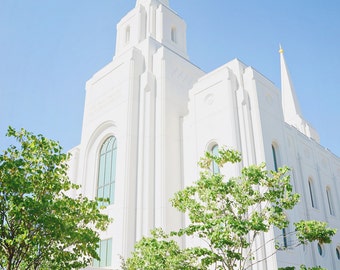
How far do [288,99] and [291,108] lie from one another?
1.29m

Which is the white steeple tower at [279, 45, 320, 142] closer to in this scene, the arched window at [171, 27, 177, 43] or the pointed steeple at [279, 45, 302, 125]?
the pointed steeple at [279, 45, 302, 125]

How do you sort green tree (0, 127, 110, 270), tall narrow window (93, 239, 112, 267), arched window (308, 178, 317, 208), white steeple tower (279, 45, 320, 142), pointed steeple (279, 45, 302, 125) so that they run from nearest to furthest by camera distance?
1. green tree (0, 127, 110, 270)
2. tall narrow window (93, 239, 112, 267)
3. arched window (308, 178, 317, 208)
4. white steeple tower (279, 45, 320, 142)
5. pointed steeple (279, 45, 302, 125)

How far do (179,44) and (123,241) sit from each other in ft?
50.9

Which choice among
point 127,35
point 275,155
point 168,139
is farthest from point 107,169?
point 127,35

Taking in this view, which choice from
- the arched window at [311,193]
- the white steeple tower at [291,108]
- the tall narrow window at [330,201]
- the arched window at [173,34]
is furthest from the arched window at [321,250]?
the arched window at [173,34]

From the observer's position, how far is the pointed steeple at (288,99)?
35247mm

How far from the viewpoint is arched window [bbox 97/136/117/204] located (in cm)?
2156

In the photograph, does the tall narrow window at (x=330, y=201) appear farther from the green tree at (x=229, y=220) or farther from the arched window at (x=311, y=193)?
the green tree at (x=229, y=220)

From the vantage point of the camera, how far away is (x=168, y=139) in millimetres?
20703

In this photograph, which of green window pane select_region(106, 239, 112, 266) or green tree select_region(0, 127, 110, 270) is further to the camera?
green window pane select_region(106, 239, 112, 266)

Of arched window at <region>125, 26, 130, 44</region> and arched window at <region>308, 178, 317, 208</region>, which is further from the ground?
arched window at <region>125, 26, 130, 44</region>

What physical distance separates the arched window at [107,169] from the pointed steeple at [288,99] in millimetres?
19169

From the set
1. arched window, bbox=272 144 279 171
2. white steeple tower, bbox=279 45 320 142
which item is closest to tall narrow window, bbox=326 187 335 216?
white steeple tower, bbox=279 45 320 142

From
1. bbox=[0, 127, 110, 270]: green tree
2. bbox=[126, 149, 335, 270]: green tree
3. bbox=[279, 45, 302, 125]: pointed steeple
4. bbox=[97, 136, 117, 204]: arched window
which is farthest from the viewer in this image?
bbox=[279, 45, 302, 125]: pointed steeple
